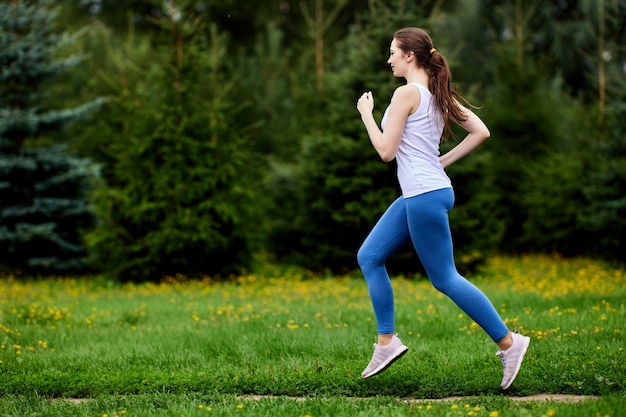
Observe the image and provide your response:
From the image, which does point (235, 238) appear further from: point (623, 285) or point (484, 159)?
point (623, 285)

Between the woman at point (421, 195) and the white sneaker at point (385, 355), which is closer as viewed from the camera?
the woman at point (421, 195)

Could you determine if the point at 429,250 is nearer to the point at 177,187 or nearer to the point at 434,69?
the point at 434,69

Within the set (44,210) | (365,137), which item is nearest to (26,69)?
(44,210)

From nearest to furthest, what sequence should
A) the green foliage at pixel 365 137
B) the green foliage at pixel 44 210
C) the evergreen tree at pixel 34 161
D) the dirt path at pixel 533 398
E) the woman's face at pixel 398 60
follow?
the dirt path at pixel 533 398
the woman's face at pixel 398 60
the green foliage at pixel 365 137
the green foliage at pixel 44 210
the evergreen tree at pixel 34 161

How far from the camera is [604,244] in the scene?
39.9 ft

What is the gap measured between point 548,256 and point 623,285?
589 centimetres

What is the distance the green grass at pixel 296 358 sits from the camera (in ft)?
13.4

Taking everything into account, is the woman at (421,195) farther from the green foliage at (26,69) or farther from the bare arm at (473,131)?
the green foliage at (26,69)

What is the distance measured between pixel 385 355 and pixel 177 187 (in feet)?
25.2

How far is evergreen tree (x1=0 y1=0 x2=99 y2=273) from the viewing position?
12.4 meters

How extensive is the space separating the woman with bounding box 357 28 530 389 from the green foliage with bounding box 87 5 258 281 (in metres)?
7.21

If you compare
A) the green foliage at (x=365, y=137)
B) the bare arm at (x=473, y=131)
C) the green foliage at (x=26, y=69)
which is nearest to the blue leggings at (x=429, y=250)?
the bare arm at (x=473, y=131)

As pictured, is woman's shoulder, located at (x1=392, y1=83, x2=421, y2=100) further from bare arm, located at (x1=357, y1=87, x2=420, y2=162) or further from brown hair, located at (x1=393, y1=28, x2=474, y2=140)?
brown hair, located at (x1=393, y1=28, x2=474, y2=140)

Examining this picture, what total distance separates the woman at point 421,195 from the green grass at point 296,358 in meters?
0.34
